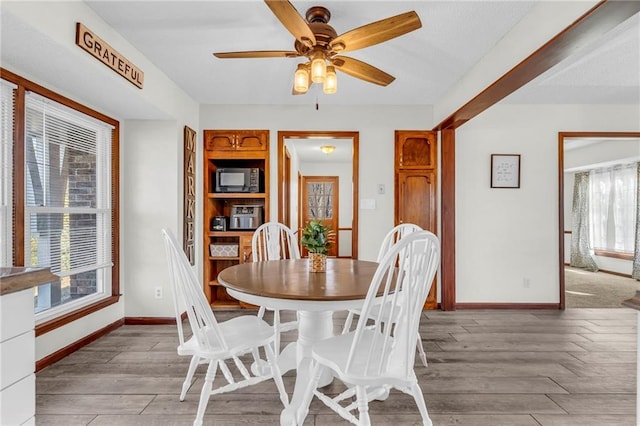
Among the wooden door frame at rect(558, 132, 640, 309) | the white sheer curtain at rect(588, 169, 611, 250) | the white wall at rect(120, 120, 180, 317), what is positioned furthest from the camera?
the white sheer curtain at rect(588, 169, 611, 250)

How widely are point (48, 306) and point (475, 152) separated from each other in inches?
165

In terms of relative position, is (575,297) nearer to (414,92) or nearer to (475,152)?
(475,152)

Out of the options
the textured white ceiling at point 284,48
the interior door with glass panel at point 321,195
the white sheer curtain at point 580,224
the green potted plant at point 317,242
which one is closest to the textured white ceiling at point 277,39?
the textured white ceiling at point 284,48

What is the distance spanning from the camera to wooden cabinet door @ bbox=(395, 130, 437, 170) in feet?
12.5

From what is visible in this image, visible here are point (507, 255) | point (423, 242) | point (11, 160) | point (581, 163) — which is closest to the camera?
point (423, 242)

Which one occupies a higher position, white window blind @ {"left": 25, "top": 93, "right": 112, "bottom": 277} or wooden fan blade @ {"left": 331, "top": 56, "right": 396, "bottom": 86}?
wooden fan blade @ {"left": 331, "top": 56, "right": 396, "bottom": 86}

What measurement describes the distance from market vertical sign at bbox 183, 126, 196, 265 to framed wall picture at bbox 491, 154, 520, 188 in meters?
3.29

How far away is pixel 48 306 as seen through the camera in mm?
2477

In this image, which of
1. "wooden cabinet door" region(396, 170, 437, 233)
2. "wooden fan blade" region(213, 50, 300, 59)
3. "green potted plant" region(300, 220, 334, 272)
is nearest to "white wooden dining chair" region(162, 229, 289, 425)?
"green potted plant" region(300, 220, 334, 272)

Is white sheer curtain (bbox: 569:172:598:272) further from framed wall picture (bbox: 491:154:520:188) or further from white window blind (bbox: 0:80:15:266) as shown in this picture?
white window blind (bbox: 0:80:15:266)

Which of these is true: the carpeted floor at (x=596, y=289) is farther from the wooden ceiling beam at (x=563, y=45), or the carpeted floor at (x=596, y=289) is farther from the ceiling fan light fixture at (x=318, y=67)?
the ceiling fan light fixture at (x=318, y=67)

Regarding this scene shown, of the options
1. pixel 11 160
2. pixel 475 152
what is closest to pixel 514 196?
pixel 475 152

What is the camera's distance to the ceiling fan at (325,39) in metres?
1.62

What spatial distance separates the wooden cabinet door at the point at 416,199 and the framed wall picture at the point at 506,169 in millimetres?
694
